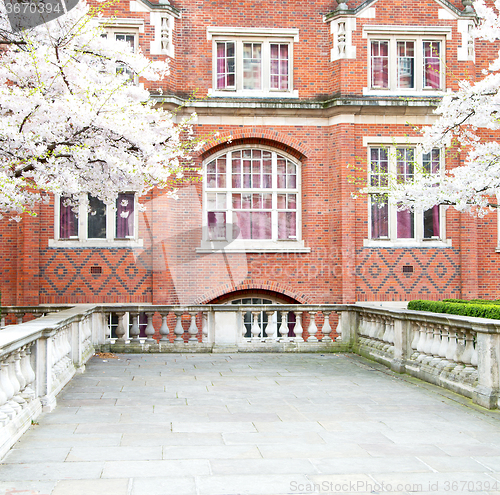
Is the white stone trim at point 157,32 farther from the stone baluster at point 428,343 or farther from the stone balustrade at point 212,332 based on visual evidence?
the stone baluster at point 428,343

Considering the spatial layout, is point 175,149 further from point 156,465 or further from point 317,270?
point 156,465

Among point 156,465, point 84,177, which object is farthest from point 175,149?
point 156,465

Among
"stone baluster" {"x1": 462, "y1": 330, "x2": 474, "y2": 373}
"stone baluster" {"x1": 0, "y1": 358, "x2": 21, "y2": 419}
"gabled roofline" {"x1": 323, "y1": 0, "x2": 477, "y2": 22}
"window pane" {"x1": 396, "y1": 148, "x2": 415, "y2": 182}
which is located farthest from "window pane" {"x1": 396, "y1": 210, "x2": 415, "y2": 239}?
"stone baluster" {"x1": 0, "y1": 358, "x2": 21, "y2": 419}

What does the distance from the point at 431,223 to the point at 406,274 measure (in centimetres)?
177

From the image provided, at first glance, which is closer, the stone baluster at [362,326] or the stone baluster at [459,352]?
the stone baluster at [459,352]

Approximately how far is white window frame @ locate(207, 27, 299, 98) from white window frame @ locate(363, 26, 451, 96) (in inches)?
88.8

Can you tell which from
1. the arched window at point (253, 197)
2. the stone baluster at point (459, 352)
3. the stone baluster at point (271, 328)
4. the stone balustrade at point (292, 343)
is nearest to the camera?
the stone balustrade at point (292, 343)

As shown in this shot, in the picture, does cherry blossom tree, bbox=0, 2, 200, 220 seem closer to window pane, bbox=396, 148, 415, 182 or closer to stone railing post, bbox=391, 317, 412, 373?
stone railing post, bbox=391, 317, 412, 373

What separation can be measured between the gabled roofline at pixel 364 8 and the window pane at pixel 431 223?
18.9 ft

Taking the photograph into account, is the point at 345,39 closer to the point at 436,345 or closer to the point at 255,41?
the point at 255,41

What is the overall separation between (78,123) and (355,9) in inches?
418

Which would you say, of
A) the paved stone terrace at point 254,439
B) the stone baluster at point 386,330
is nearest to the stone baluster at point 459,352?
the paved stone terrace at point 254,439

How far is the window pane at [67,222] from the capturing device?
1792cm

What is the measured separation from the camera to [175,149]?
45.8 feet
